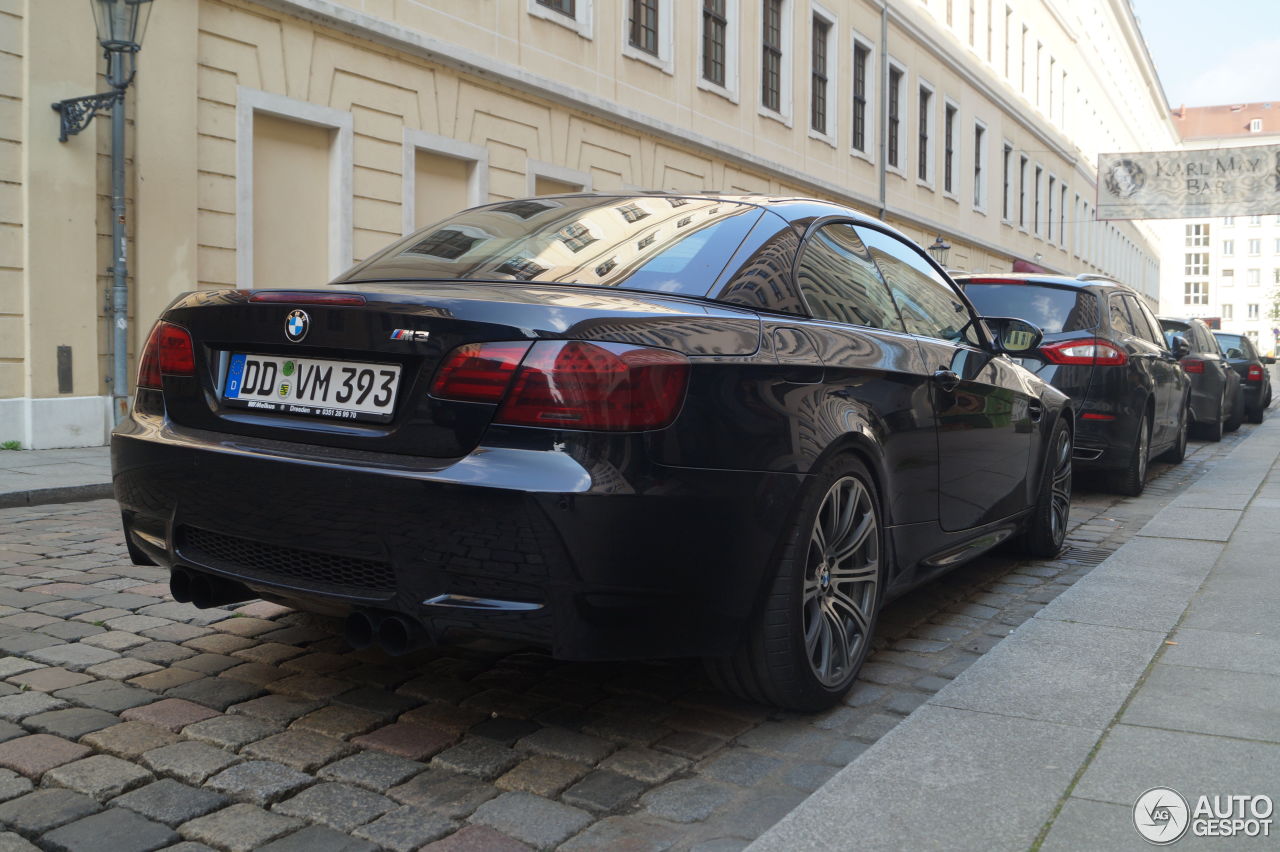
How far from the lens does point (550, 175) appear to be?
1633cm

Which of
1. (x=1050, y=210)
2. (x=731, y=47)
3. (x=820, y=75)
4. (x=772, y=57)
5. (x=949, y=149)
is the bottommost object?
(x=731, y=47)

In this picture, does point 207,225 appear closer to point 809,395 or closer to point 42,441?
point 42,441

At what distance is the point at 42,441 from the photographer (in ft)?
34.6

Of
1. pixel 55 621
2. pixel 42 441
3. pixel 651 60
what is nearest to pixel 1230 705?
pixel 55 621

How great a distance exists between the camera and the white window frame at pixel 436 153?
14.1 metres

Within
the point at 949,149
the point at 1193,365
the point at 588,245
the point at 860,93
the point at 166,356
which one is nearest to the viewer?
the point at 166,356

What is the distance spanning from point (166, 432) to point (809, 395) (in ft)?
5.74

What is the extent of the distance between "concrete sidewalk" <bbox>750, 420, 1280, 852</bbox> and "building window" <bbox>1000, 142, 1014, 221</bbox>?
36511 mm

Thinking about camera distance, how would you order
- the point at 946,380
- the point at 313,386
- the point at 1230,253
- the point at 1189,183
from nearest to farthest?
1. the point at 313,386
2. the point at 946,380
3. the point at 1189,183
4. the point at 1230,253

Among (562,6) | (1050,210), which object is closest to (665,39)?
(562,6)

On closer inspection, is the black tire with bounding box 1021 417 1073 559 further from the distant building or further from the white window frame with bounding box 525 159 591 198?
the distant building

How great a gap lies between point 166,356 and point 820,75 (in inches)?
925

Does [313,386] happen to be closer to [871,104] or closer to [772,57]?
[772,57]

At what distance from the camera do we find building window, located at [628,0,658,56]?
60.3 feet
